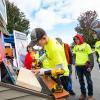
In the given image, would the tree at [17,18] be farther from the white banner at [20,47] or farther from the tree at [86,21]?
the white banner at [20,47]

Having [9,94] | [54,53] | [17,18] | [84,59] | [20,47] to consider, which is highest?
[17,18]

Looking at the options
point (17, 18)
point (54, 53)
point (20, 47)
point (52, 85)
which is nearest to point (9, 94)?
point (52, 85)

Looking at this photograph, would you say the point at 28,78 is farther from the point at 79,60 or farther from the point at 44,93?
the point at 79,60

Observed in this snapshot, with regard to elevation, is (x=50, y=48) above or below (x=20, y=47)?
below

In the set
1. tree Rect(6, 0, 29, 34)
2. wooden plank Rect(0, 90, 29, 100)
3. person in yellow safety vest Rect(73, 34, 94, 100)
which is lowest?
wooden plank Rect(0, 90, 29, 100)

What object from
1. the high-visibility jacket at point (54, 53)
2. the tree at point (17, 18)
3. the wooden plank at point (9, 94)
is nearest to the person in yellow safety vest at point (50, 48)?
the high-visibility jacket at point (54, 53)

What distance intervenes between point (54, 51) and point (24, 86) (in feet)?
3.00

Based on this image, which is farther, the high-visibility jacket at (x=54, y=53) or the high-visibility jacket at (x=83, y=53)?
the high-visibility jacket at (x=83, y=53)

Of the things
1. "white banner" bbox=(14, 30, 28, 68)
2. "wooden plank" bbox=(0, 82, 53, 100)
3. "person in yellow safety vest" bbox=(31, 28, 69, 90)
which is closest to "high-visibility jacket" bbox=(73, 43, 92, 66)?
"white banner" bbox=(14, 30, 28, 68)

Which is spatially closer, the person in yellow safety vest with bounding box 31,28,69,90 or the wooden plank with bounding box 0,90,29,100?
the wooden plank with bounding box 0,90,29,100

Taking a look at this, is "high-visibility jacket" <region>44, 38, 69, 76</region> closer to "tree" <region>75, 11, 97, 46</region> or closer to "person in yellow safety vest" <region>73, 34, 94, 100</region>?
"person in yellow safety vest" <region>73, 34, 94, 100</region>

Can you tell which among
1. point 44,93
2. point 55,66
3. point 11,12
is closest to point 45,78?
point 55,66

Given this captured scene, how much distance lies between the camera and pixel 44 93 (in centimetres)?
548

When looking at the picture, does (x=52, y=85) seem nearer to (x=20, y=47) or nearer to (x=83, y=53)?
(x=83, y=53)
